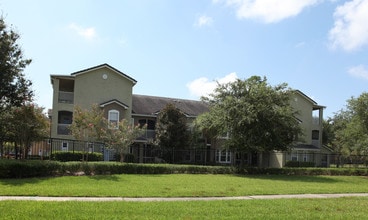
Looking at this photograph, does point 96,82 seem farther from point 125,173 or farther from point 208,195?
point 208,195

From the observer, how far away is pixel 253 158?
45938 mm

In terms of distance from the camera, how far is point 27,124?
21.8 metres

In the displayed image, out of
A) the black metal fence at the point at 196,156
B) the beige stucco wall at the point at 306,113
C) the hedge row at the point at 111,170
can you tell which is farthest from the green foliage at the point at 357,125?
the beige stucco wall at the point at 306,113

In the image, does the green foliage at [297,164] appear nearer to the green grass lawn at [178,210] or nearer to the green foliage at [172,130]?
the green foliage at [172,130]

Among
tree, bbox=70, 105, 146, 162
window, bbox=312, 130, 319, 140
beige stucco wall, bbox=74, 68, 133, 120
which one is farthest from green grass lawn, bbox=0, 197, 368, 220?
window, bbox=312, 130, 319, 140

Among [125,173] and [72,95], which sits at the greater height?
[72,95]

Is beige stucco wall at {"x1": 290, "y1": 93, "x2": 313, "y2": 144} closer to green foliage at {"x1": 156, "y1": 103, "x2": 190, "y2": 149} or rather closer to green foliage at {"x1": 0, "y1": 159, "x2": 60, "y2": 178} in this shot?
green foliage at {"x1": 156, "y1": 103, "x2": 190, "y2": 149}

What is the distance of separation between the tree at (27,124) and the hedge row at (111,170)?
143 inches

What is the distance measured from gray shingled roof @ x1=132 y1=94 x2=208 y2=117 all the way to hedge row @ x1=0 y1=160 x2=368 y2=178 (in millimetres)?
14744

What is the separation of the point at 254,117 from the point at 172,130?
1096cm

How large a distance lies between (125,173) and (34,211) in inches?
554

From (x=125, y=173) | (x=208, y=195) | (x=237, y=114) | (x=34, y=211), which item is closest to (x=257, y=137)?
(x=237, y=114)

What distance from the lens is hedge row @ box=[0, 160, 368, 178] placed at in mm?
17966

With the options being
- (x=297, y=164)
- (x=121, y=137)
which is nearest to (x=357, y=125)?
(x=297, y=164)
